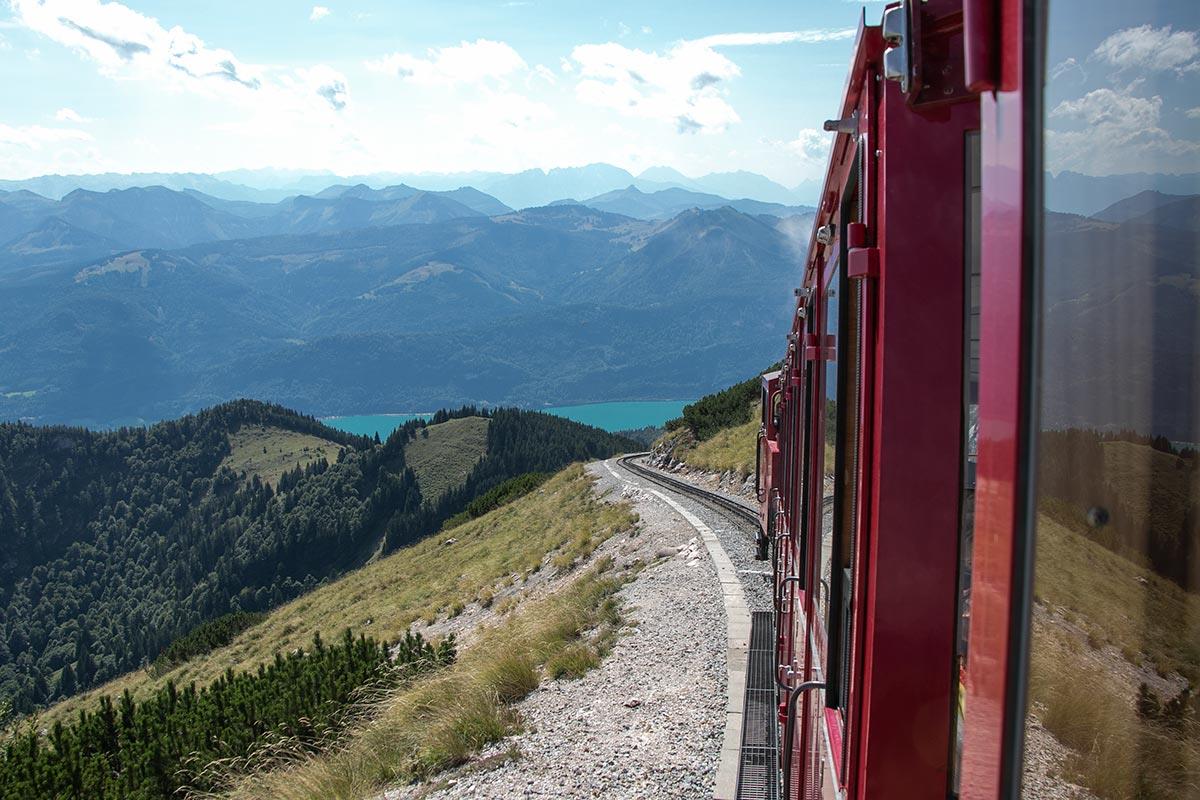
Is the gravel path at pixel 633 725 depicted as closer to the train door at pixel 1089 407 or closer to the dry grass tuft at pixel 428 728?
the dry grass tuft at pixel 428 728

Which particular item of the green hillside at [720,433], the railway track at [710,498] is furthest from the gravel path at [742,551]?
the green hillside at [720,433]

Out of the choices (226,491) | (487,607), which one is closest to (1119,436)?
(487,607)

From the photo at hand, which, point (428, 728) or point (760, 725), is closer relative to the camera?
point (760, 725)

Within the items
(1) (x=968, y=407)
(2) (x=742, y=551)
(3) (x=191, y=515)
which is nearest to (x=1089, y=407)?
(1) (x=968, y=407)

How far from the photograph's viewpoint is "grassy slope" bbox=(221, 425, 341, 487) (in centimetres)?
13400

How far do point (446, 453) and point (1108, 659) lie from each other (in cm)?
10543

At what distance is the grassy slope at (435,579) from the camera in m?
22.1

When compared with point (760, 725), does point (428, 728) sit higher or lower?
lower

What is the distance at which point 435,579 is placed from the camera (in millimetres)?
27469

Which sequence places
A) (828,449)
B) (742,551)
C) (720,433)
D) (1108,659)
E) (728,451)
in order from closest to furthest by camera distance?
(1108,659)
(828,449)
(742,551)
(728,451)
(720,433)

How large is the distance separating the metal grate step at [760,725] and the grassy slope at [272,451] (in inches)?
4939

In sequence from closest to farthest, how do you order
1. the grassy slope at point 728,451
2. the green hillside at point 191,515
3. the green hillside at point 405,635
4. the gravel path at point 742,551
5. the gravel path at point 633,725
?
the gravel path at point 633,725
the green hillside at point 405,635
the gravel path at point 742,551
the grassy slope at point 728,451
the green hillside at point 191,515

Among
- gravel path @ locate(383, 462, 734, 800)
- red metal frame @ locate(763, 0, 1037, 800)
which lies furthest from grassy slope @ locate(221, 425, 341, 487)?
red metal frame @ locate(763, 0, 1037, 800)

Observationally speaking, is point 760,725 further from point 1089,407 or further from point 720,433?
point 720,433
